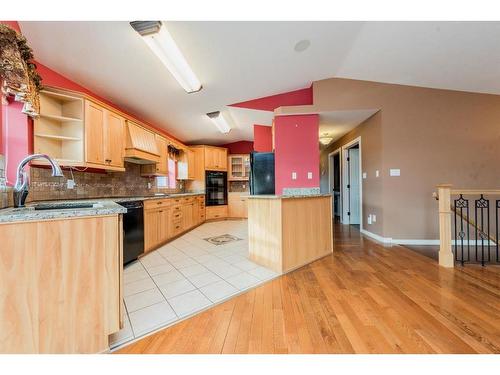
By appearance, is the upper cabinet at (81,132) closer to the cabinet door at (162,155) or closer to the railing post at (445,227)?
the cabinet door at (162,155)

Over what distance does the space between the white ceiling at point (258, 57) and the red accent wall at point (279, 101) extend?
0.59 ft

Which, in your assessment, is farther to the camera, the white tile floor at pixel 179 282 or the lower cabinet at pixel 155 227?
the lower cabinet at pixel 155 227

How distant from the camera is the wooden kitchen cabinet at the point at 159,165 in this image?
4.12 m

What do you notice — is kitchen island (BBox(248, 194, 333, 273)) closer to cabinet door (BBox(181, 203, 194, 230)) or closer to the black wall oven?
cabinet door (BBox(181, 203, 194, 230))

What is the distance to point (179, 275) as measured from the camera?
94.0 inches

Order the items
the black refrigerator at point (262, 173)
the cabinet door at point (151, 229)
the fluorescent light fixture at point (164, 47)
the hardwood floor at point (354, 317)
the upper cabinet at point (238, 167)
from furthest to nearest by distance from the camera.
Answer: the upper cabinet at point (238, 167) → the black refrigerator at point (262, 173) → the cabinet door at point (151, 229) → the fluorescent light fixture at point (164, 47) → the hardwood floor at point (354, 317)

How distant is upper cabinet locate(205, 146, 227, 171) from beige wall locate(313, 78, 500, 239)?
3.50 metres

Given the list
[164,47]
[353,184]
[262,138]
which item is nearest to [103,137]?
[164,47]

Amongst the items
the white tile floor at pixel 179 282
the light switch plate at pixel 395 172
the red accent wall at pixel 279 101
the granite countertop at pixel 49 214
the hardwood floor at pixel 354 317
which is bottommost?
the white tile floor at pixel 179 282

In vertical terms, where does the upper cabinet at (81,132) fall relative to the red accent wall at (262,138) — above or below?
below

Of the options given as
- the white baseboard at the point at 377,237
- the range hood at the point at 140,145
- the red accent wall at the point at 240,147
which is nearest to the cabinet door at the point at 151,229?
the range hood at the point at 140,145
